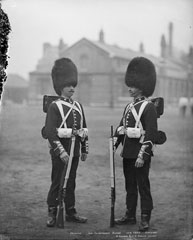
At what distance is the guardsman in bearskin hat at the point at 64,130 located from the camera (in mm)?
2635

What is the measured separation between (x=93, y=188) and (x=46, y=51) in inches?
41.0

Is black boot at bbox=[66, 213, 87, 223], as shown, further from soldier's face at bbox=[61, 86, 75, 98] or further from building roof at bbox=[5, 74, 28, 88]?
building roof at bbox=[5, 74, 28, 88]

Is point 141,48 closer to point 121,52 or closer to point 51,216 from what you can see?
point 121,52

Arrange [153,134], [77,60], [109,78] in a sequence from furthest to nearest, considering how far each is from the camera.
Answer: [109,78], [77,60], [153,134]

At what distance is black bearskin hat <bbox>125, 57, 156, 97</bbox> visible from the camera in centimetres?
271

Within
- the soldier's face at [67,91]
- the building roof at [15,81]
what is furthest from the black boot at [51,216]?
the building roof at [15,81]

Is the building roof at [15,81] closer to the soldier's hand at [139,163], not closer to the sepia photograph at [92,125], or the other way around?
the sepia photograph at [92,125]

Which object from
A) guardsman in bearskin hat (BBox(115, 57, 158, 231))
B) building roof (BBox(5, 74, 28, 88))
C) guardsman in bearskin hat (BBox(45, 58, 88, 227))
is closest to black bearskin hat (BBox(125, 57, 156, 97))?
guardsman in bearskin hat (BBox(115, 57, 158, 231))

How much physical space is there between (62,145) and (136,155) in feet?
1.65

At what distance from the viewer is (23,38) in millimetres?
2814

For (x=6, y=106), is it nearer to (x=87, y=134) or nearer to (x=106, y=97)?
(x=87, y=134)

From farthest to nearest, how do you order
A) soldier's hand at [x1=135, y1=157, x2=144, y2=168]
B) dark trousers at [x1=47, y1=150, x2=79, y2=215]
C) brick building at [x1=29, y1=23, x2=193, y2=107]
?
brick building at [x1=29, y1=23, x2=193, y2=107] → dark trousers at [x1=47, y1=150, x2=79, y2=215] → soldier's hand at [x1=135, y1=157, x2=144, y2=168]

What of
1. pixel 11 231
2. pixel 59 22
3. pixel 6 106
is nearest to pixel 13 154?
pixel 6 106

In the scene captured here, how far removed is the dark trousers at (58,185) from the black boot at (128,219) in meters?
0.33
